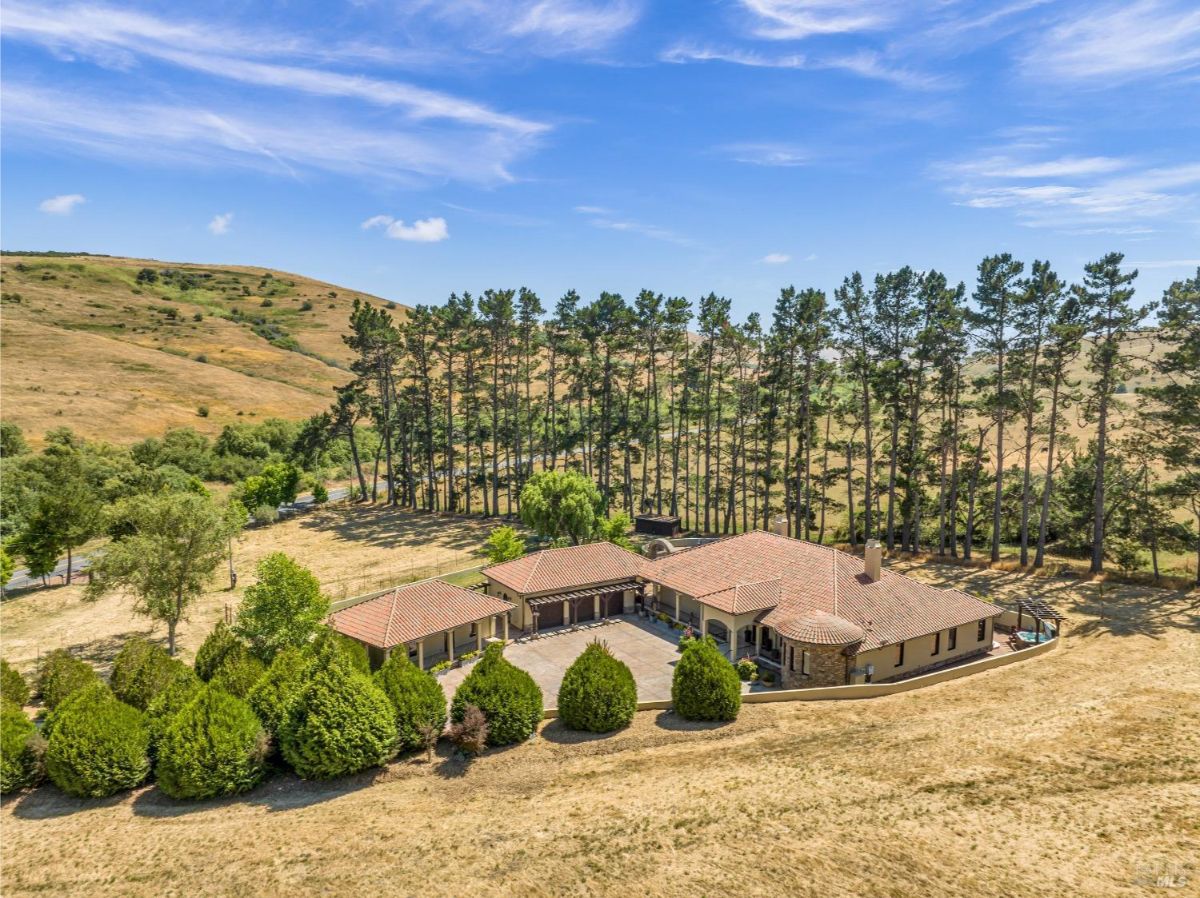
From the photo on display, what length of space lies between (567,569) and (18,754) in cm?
2423

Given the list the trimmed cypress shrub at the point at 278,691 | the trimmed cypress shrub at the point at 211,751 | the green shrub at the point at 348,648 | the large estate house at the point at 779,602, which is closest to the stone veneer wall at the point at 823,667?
the large estate house at the point at 779,602

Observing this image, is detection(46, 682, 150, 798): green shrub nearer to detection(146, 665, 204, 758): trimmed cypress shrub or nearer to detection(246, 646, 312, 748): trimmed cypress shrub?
detection(146, 665, 204, 758): trimmed cypress shrub

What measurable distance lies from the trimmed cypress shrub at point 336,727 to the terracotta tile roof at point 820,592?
16.6m

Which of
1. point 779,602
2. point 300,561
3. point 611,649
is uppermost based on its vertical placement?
point 779,602

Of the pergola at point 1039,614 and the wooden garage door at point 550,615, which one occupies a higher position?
the pergola at point 1039,614

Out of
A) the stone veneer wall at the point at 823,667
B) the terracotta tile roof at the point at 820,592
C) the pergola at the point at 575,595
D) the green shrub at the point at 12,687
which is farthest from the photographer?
the pergola at the point at 575,595

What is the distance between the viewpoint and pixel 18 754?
22359 millimetres

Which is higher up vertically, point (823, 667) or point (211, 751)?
point (823, 667)

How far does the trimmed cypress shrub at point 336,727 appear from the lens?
2197 centimetres

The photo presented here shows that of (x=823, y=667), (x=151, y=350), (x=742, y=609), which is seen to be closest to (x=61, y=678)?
(x=742, y=609)

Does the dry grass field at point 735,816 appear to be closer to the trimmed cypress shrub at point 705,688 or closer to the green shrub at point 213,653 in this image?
the trimmed cypress shrub at point 705,688

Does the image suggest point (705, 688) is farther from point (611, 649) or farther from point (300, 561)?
point (300, 561)

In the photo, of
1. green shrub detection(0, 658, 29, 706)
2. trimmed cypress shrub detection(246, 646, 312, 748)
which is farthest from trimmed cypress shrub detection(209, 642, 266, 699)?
green shrub detection(0, 658, 29, 706)

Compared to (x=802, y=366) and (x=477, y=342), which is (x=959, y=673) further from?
(x=477, y=342)
